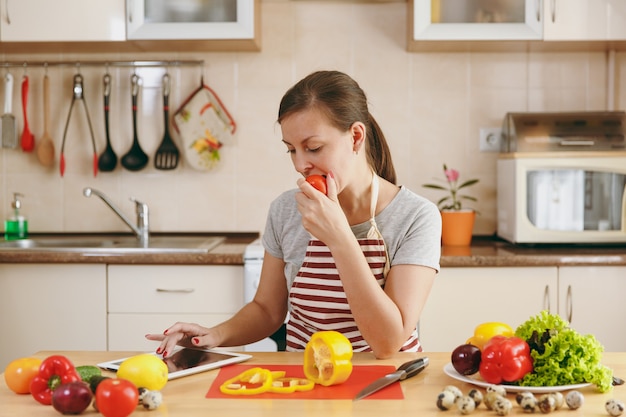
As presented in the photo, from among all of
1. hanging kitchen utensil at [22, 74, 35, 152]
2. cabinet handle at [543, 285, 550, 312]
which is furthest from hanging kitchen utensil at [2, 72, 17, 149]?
cabinet handle at [543, 285, 550, 312]

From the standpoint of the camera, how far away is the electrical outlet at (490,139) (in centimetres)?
324

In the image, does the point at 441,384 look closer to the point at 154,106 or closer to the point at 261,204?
the point at 261,204

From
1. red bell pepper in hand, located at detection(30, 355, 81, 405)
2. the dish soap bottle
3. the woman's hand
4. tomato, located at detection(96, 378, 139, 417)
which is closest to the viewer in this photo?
tomato, located at detection(96, 378, 139, 417)

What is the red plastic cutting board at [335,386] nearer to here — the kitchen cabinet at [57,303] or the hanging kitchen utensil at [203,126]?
the kitchen cabinet at [57,303]

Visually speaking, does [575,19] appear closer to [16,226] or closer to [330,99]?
[330,99]

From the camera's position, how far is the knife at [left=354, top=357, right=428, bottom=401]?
4.00 feet

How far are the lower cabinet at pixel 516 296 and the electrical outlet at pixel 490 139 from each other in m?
0.73

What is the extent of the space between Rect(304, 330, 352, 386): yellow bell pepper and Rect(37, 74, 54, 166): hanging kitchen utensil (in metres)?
2.27

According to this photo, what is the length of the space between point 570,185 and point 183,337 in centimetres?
182

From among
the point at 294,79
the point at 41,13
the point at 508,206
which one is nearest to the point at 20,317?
the point at 41,13

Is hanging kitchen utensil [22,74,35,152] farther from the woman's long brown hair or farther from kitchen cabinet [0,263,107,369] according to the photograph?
the woman's long brown hair

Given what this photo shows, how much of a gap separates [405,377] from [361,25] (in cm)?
217

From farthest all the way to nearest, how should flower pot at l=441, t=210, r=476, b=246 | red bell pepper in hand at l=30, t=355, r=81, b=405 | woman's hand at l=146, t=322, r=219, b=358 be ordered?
flower pot at l=441, t=210, r=476, b=246
woman's hand at l=146, t=322, r=219, b=358
red bell pepper in hand at l=30, t=355, r=81, b=405

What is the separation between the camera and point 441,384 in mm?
1286
